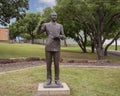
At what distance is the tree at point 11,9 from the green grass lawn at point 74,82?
13.4 meters

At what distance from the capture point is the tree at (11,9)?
25953mm

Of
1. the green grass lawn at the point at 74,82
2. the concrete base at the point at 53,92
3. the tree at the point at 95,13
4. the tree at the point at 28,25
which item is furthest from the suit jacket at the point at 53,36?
the tree at the point at 28,25

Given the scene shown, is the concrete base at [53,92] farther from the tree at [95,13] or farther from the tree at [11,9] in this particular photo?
the tree at [11,9]

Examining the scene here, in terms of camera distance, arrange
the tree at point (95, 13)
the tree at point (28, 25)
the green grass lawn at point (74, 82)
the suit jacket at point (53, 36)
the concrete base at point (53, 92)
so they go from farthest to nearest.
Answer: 1. the tree at point (28, 25)
2. the tree at point (95, 13)
3. the green grass lawn at point (74, 82)
4. the suit jacket at point (53, 36)
5. the concrete base at point (53, 92)

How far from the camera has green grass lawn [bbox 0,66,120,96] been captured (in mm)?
9914

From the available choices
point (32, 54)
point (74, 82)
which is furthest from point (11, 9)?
Result: point (74, 82)

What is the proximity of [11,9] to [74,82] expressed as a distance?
16.4m

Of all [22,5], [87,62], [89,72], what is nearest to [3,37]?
[22,5]

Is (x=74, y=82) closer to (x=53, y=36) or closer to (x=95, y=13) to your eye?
(x=53, y=36)

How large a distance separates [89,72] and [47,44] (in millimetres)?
4645

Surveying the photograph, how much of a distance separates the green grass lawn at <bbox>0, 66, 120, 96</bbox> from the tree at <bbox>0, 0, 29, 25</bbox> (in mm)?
13417

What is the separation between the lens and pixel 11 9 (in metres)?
26.3

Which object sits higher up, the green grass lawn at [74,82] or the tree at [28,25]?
the tree at [28,25]

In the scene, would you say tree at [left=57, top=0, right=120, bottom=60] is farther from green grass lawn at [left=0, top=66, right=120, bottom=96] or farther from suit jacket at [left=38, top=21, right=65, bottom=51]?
suit jacket at [left=38, top=21, right=65, bottom=51]
